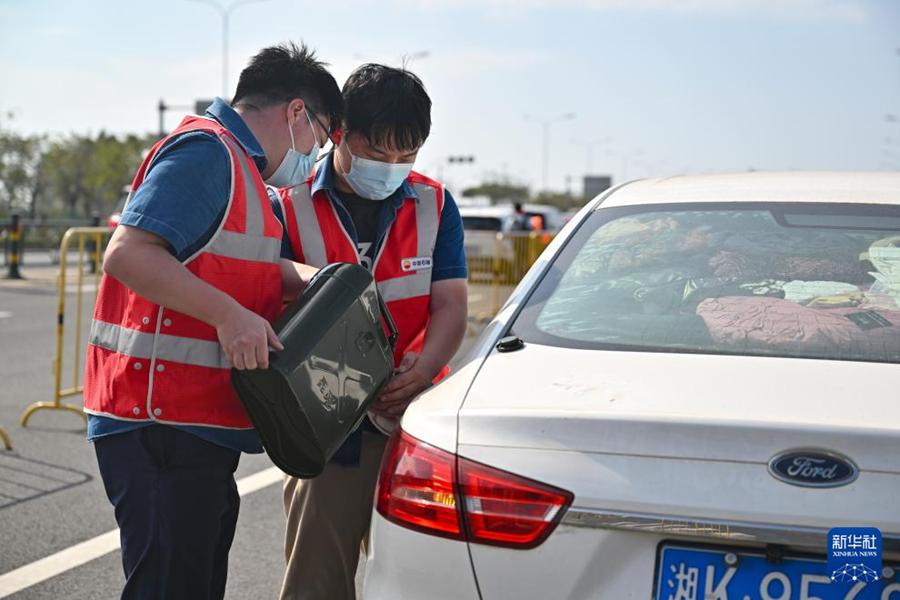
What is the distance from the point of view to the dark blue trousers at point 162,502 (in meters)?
2.60

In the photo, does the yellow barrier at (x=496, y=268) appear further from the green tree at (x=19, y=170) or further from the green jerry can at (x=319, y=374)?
the green tree at (x=19, y=170)

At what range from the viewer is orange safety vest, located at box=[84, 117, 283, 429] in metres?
2.58

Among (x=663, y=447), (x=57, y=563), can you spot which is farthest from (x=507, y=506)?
(x=57, y=563)

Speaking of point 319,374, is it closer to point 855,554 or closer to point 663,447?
point 663,447

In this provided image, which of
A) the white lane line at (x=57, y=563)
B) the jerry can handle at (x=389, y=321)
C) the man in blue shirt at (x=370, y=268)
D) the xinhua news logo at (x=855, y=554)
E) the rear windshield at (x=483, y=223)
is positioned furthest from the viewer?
Answer: the rear windshield at (x=483, y=223)

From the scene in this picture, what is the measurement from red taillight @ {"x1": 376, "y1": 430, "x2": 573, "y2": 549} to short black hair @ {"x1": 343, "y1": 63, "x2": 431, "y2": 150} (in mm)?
1200

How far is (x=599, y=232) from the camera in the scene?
120 inches

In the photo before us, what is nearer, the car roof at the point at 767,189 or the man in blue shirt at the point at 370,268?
the car roof at the point at 767,189

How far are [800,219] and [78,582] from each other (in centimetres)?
310

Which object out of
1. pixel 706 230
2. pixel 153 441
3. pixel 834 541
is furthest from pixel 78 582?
pixel 834 541

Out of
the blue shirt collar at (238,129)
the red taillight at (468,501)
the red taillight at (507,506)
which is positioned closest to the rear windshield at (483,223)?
the blue shirt collar at (238,129)

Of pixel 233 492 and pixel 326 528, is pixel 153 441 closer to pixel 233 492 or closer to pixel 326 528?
pixel 233 492

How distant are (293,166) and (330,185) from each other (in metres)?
0.21

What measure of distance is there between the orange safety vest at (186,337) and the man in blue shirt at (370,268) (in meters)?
0.48
